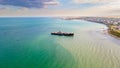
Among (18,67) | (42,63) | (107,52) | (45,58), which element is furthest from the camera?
(107,52)

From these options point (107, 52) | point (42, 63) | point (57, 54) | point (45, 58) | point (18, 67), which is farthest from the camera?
point (107, 52)

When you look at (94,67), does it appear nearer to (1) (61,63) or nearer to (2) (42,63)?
(1) (61,63)

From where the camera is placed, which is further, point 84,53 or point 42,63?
point 84,53

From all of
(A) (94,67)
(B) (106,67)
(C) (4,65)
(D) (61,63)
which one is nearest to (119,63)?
(B) (106,67)

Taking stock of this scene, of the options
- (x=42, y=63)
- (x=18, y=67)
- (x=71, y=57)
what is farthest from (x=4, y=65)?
(x=71, y=57)

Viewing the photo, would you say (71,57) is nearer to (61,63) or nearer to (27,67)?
(61,63)

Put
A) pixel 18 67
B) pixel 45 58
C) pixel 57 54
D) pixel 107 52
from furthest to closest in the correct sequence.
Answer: pixel 107 52, pixel 57 54, pixel 45 58, pixel 18 67

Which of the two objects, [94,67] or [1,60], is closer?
[94,67]

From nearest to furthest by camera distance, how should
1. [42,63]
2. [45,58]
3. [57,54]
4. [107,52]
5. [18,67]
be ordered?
[18,67]
[42,63]
[45,58]
[57,54]
[107,52]
